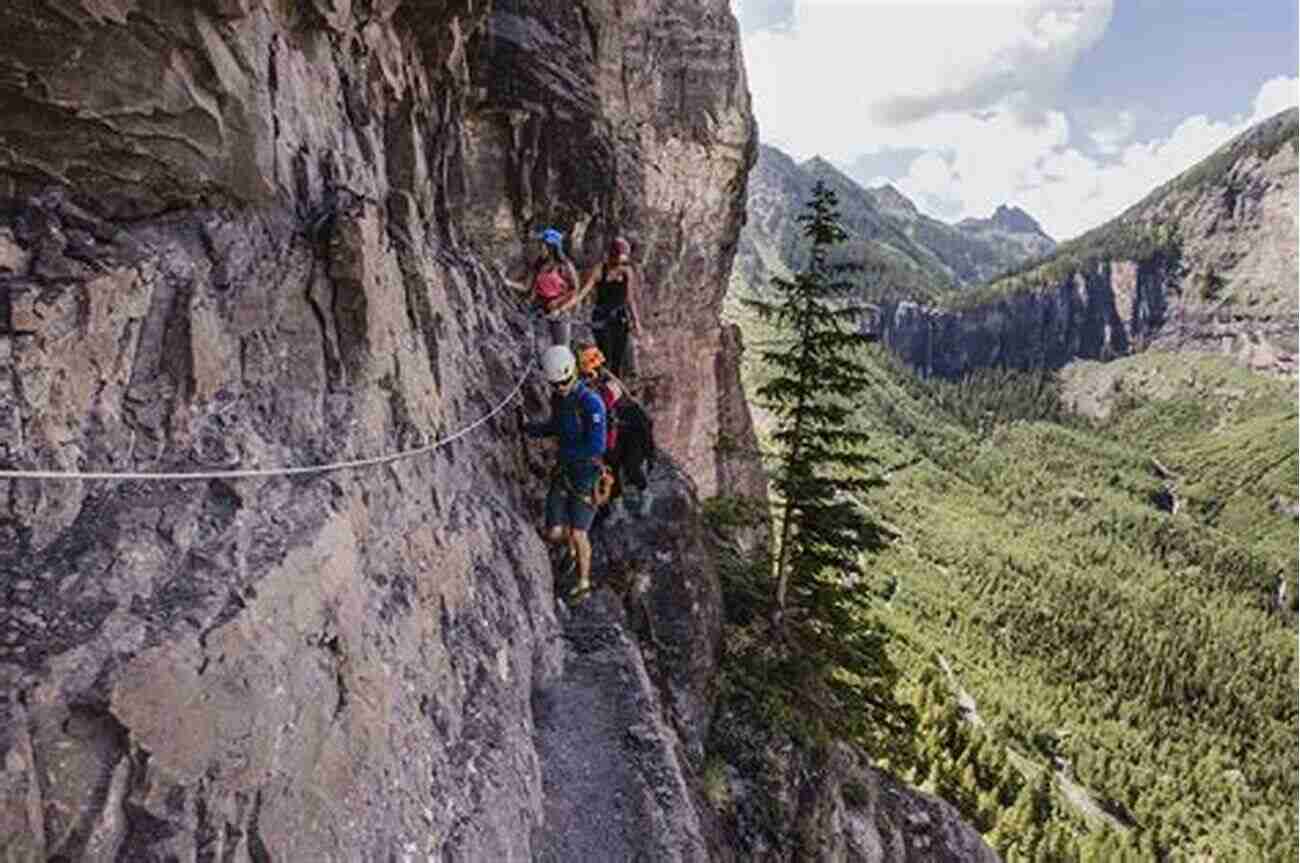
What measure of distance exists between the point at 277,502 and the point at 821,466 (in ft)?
64.5

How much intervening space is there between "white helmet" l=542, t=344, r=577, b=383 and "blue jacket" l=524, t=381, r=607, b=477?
0.23 m

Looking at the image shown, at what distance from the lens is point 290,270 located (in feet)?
29.5

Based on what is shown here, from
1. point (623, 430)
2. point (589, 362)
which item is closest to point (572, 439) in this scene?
point (589, 362)

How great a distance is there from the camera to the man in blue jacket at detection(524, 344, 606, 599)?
486 inches

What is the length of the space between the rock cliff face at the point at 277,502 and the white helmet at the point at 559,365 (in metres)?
1.38

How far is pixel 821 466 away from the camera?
26125mm

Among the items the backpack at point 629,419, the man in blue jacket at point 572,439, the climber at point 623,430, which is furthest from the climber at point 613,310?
the man in blue jacket at point 572,439

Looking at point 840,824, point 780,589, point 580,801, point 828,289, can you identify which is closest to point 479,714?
point 580,801

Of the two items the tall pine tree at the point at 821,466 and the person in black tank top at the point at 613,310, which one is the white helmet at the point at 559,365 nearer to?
the person in black tank top at the point at 613,310

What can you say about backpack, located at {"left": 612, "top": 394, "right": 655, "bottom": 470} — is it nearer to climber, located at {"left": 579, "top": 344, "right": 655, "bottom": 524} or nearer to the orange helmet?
climber, located at {"left": 579, "top": 344, "right": 655, "bottom": 524}

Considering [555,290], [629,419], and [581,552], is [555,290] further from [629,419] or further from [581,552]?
[581,552]

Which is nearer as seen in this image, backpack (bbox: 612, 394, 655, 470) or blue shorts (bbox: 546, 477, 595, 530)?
blue shorts (bbox: 546, 477, 595, 530)

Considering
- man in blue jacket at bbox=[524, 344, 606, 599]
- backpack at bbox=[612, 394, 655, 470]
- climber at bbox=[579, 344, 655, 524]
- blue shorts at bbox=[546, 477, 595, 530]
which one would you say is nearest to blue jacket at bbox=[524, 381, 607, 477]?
man in blue jacket at bbox=[524, 344, 606, 599]

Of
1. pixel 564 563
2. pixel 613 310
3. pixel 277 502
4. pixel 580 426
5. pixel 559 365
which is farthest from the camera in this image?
pixel 613 310
